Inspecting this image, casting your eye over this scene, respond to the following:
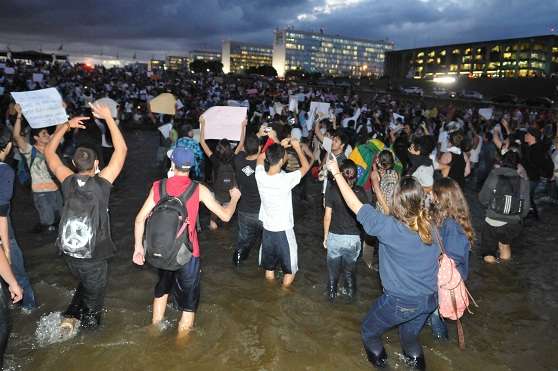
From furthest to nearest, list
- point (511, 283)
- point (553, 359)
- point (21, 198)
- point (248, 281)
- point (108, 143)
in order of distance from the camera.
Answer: point (108, 143) < point (21, 198) < point (511, 283) < point (248, 281) < point (553, 359)

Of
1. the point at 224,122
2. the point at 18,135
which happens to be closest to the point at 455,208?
the point at 224,122

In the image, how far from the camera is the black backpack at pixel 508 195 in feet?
18.8

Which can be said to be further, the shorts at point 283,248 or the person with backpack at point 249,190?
the person with backpack at point 249,190

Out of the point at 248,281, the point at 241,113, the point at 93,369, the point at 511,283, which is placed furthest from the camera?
the point at 241,113

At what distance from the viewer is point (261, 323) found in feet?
14.3

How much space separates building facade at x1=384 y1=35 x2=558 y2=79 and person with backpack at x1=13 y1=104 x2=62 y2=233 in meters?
76.4

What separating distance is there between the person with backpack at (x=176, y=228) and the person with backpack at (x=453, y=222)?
1914 mm

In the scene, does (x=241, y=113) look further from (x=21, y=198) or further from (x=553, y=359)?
(x=21, y=198)

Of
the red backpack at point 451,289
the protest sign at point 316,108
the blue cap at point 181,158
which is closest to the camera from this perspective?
the blue cap at point 181,158

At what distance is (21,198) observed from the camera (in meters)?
8.40

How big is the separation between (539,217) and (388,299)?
7.67 metres

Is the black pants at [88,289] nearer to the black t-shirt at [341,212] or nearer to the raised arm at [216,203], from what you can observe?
the raised arm at [216,203]

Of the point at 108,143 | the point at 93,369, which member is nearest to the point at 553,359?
the point at 93,369

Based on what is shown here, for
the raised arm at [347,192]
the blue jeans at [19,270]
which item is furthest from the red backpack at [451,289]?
the blue jeans at [19,270]
